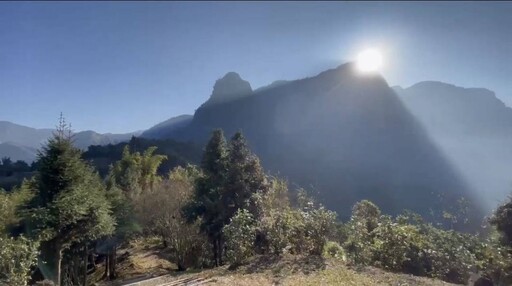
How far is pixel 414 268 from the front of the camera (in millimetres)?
14492

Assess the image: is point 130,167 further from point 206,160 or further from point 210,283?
point 210,283

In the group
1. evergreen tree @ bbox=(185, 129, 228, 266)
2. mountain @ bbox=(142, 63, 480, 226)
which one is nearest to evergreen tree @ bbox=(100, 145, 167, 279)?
evergreen tree @ bbox=(185, 129, 228, 266)

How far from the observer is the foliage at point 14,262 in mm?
10750

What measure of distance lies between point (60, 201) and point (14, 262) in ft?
10.7

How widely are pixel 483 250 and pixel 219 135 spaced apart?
1652 cm

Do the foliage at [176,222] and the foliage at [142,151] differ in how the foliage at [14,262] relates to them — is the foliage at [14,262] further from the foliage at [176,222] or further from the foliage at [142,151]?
the foliage at [142,151]

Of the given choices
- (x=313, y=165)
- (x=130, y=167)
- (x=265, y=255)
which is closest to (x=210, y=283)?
(x=265, y=255)

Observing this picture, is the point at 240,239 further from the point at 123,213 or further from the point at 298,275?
the point at 123,213

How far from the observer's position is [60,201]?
14078 mm

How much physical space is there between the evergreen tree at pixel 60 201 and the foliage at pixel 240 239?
6.21 metres

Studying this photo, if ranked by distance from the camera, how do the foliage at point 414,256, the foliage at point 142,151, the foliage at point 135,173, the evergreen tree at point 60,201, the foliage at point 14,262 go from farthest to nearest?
the foliage at point 142,151 < the foliage at point 135,173 < the foliage at point 414,256 < the evergreen tree at point 60,201 < the foliage at point 14,262

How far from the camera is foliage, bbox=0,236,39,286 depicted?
423 inches

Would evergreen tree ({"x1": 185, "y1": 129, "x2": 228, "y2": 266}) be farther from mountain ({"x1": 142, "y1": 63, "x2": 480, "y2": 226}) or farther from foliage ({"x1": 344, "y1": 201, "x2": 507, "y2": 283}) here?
mountain ({"x1": 142, "y1": 63, "x2": 480, "y2": 226})

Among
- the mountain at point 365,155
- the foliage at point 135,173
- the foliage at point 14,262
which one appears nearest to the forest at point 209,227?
the foliage at point 14,262
